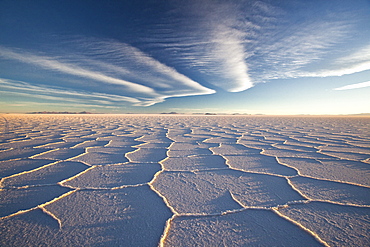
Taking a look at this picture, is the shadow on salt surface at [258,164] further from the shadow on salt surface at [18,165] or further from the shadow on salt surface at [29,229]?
the shadow on salt surface at [18,165]

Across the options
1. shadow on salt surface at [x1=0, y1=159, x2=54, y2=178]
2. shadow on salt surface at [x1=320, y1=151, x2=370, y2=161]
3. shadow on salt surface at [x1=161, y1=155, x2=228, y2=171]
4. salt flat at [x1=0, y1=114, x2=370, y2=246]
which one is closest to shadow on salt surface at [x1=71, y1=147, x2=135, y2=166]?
salt flat at [x1=0, y1=114, x2=370, y2=246]

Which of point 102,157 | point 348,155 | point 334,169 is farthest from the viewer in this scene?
point 348,155

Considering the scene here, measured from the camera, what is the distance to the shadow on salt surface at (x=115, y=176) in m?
1.38

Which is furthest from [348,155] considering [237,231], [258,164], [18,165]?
[18,165]

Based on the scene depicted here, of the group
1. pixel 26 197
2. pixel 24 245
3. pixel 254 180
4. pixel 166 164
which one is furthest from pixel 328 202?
pixel 26 197

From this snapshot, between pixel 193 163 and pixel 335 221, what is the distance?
122 cm

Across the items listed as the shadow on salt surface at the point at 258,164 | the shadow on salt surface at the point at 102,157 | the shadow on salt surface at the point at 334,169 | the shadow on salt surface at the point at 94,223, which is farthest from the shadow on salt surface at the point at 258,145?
the shadow on salt surface at the point at 94,223

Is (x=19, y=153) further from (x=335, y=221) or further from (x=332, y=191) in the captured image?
(x=332, y=191)

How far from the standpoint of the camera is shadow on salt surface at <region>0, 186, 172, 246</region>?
2.67ft

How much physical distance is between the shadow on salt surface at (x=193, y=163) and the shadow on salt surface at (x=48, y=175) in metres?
0.86

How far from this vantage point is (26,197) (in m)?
1.16

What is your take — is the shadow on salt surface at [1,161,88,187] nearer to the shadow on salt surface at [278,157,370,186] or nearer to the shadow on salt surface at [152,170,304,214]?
the shadow on salt surface at [152,170,304,214]

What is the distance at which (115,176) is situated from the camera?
1.54m

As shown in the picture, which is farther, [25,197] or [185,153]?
[185,153]
